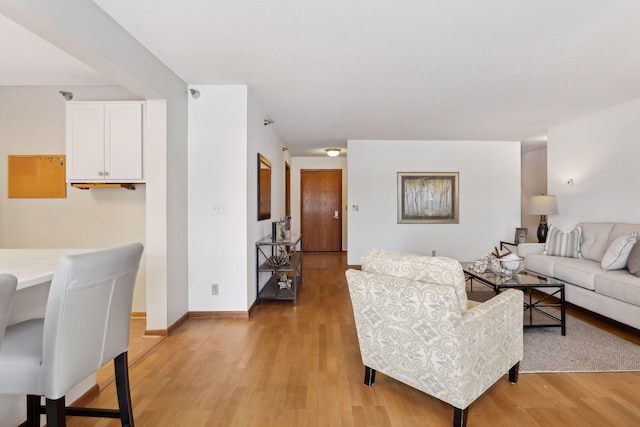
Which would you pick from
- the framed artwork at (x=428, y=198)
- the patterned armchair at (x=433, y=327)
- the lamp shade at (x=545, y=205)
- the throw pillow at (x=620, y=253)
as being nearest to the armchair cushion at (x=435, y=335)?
the patterned armchair at (x=433, y=327)

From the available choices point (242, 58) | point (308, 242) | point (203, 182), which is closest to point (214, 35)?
point (242, 58)

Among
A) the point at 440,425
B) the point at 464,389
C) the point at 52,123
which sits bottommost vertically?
the point at 440,425

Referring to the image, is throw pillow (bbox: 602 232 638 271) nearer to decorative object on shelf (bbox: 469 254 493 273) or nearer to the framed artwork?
decorative object on shelf (bbox: 469 254 493 273)

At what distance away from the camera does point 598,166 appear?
4.17m

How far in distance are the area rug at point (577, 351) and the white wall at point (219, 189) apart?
8.47ft

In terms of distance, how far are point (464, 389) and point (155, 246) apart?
2565 mm

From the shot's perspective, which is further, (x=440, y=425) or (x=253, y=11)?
(x=253, y=11)

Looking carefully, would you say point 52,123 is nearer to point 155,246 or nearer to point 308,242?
point 155,246

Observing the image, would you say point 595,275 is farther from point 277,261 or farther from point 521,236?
point 277,261

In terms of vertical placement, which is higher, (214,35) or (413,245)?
(214,35)

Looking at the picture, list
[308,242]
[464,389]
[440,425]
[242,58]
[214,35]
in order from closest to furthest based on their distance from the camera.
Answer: [464,389] < [440,425] < [214,35] < [242,58] < [308,242]

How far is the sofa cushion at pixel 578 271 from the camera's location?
3.17 meters

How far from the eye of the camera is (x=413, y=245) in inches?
232

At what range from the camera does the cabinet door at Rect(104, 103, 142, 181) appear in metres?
2.87
